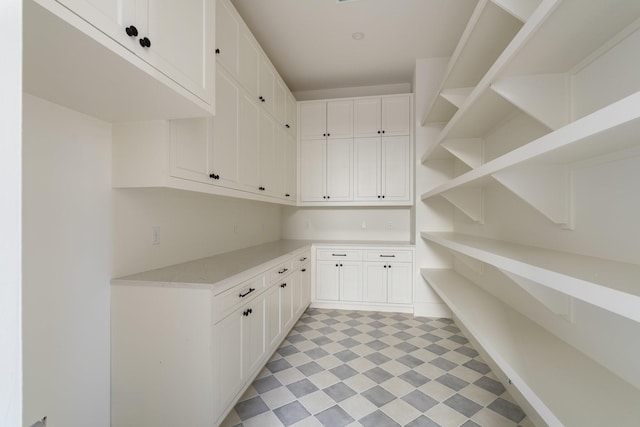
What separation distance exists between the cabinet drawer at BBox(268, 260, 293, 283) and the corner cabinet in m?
1.30

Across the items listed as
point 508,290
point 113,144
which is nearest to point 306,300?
point 508,290

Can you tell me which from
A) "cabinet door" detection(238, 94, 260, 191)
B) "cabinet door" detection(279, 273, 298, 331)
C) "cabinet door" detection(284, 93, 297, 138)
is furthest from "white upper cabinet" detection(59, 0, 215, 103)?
"cabinet door" detection(284, 93, 297, 138)

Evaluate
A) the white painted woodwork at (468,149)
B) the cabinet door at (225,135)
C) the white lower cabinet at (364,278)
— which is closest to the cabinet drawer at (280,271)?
the cabinet door at (225,135)

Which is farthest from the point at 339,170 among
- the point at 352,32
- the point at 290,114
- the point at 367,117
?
the point at 352,32

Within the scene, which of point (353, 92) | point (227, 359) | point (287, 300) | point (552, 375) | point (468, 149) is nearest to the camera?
point (552, 375)

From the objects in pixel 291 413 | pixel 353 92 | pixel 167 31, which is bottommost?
pixel 291 413

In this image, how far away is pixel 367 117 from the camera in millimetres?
3619

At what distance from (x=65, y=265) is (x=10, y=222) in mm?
1255

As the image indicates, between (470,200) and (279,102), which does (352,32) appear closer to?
(279,102)

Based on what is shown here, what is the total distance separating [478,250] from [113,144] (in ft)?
6.80

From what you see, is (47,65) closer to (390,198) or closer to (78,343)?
(78,343)

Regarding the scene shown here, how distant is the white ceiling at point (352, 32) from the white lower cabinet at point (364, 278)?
7.35ft

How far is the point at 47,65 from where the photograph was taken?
943mm

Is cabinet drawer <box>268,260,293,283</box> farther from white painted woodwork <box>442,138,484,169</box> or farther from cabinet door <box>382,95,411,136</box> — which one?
cabinet door <box>382,95,411,136</box>
